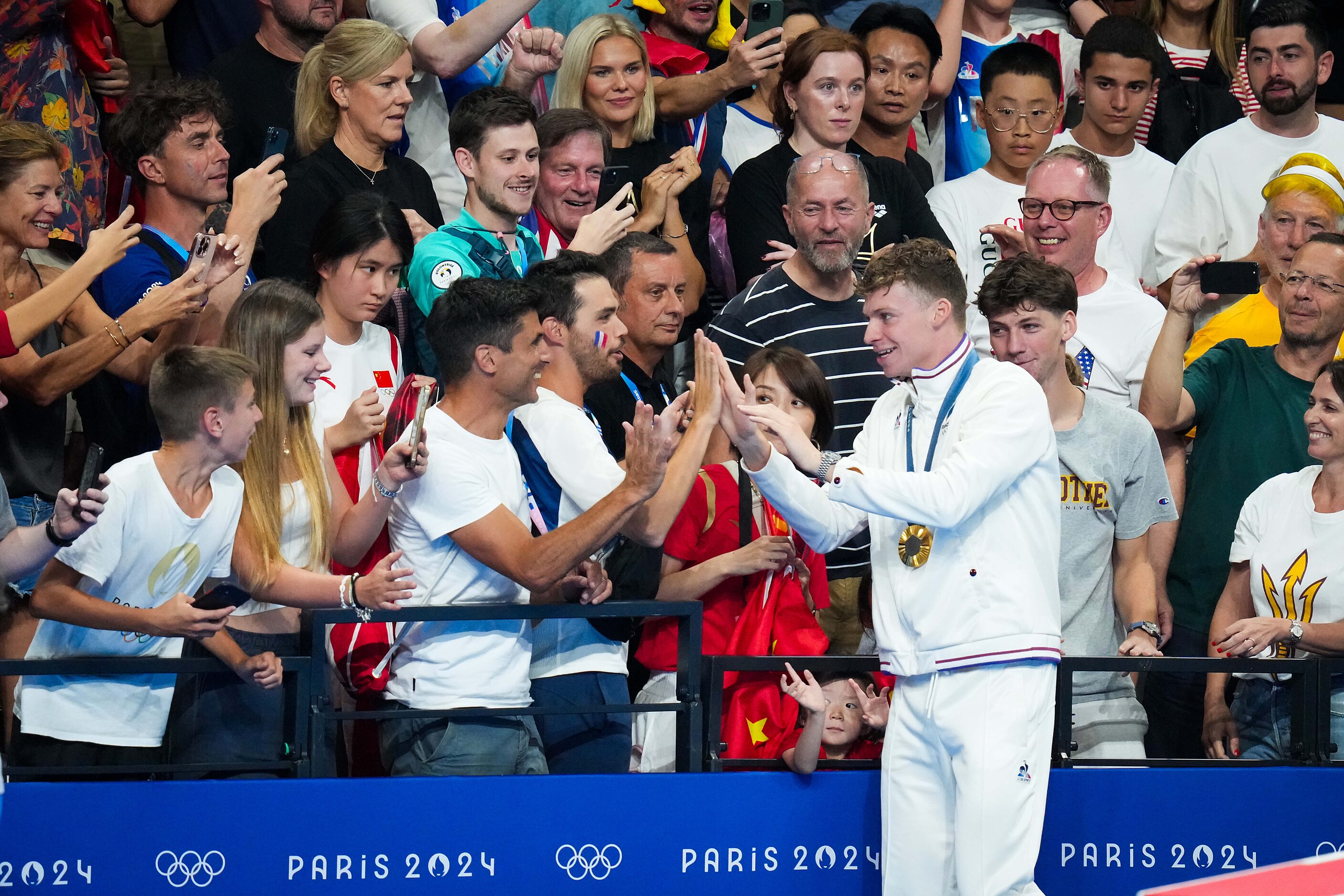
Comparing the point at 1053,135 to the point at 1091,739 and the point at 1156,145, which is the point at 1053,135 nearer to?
the point at 1156,145

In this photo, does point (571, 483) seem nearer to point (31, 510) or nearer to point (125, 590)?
point (125, 590)

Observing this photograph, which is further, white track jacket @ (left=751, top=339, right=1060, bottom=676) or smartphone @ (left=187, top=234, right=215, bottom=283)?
smartphone @ (left=187, top=234, right=215, bottom=283)

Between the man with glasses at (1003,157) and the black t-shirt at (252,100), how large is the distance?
280 centimetres

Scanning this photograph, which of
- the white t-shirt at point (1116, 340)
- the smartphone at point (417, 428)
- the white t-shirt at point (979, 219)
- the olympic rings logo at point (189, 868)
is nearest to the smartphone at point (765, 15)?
the white t-shirt at point (979, 219)

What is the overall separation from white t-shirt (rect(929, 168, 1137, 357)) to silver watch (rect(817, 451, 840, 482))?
2012 mm

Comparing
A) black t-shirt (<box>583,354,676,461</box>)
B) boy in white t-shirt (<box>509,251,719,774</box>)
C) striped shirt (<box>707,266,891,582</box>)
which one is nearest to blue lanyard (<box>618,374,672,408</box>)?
black t-shirt (<box>583,354,676,461</box>)

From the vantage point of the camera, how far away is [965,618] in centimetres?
439

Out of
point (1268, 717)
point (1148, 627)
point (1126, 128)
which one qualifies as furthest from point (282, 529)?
point (1126, 128)

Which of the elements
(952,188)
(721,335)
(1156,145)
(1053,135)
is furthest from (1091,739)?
(1156,145)

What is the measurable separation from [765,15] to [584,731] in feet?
12.3

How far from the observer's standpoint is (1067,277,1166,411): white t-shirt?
601 centimetres

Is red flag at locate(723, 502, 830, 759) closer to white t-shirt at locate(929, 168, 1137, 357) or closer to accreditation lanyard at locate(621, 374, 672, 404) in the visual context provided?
accreditation lanyard at locate(621, 374, 672, 404)

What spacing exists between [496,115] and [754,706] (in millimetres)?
2375

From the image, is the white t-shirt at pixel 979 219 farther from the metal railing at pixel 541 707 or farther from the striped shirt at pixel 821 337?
the metal railing at pixel 541 707
